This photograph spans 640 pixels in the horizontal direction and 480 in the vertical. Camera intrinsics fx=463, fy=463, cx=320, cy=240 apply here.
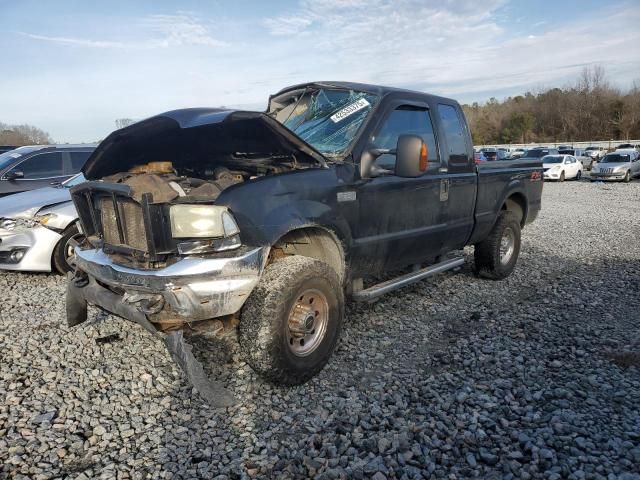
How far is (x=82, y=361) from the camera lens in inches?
151

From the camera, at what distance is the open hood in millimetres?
3094

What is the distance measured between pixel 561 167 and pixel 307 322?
27.4 meters

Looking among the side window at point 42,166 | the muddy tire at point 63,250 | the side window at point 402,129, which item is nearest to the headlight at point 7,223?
the muddy tire at point 63,250

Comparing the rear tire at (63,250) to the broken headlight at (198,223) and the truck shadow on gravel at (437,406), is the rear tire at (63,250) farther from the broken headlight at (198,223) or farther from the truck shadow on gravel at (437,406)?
the broken headlight at (198,223)

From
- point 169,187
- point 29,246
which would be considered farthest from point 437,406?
point 29,246

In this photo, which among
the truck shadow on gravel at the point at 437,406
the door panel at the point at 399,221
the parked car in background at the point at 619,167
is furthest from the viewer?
the parked car in background at the point at 619,167

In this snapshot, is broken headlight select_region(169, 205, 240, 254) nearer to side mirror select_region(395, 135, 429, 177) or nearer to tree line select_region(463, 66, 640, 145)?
side mirror select_region(395, 135, 429, 177)

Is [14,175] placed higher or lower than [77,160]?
lower

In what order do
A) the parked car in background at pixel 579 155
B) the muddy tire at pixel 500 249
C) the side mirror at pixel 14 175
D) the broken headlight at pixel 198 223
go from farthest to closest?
the parked car in background at pixel 579 155
the side mirror at pixel 14 175
the muddy tire at pixel 500 249
the broken headlight at pixel 198 223

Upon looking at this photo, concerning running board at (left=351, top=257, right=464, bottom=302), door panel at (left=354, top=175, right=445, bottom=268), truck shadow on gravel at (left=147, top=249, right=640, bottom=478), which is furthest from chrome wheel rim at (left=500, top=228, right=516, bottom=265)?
door panel at (left=354, top=175, right=445, bottom=268)

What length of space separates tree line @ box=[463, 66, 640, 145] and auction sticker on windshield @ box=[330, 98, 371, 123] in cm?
5754

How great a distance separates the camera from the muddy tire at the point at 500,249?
232 inches

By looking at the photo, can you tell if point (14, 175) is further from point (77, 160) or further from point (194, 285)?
point (194, 285)

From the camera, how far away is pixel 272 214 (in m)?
3.13
